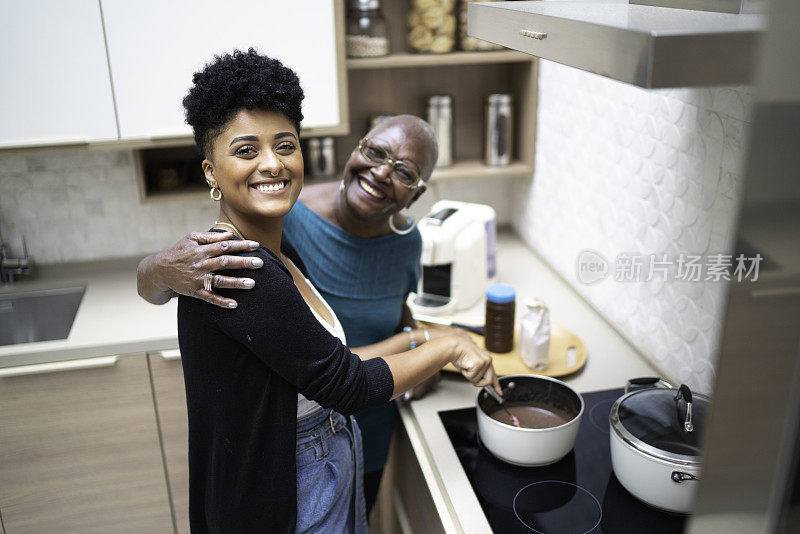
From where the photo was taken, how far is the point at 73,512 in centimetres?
210

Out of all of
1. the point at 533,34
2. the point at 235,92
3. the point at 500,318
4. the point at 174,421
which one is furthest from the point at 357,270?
the point at 174,421

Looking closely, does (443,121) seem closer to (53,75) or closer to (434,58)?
(434,58)

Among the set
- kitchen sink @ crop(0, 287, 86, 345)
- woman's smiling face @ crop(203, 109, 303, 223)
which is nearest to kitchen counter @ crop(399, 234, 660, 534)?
woman's smiling face @ crop(203, 109, 303, 223)

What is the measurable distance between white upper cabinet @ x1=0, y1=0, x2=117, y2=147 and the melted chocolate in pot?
54.3 inches

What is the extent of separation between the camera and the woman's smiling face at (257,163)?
110 centimetres

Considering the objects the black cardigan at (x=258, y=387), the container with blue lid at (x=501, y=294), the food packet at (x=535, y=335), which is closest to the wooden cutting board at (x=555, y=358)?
the food packet at (x=535, y=335)

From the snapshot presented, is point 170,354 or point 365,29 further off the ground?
point 365,29

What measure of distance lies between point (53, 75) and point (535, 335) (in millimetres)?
1491

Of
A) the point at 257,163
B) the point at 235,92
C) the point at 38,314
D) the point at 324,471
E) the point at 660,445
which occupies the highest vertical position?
the point at 235,92

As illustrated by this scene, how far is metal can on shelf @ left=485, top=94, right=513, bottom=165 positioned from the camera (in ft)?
7.98

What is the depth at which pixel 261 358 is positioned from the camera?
43.1 inches

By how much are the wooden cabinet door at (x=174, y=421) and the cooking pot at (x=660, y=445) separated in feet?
4.14

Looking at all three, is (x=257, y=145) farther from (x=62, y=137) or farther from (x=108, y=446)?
(x=108, y=446)

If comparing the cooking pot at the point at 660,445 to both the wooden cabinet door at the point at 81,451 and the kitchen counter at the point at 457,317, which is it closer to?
the kitchen counter at the point at 457,317
